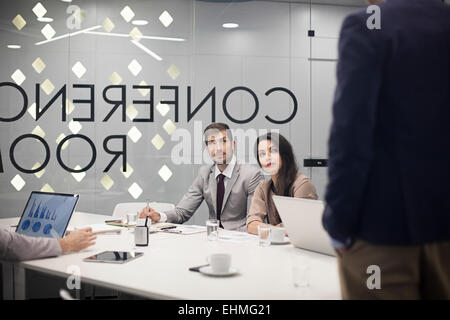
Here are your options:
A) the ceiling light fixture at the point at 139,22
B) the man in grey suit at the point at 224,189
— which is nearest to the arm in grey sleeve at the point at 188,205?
the man in grey suit at the point at 224,189

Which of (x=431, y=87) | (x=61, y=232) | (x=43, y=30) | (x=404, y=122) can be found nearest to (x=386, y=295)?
(x=404, y=122)

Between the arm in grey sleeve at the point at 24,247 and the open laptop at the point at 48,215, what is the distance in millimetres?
177

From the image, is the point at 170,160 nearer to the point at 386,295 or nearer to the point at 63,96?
the point at 63,96

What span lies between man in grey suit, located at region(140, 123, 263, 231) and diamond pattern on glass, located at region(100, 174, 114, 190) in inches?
44.7

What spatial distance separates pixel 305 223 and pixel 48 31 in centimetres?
324

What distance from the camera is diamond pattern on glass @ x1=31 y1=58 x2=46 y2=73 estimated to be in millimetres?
4129

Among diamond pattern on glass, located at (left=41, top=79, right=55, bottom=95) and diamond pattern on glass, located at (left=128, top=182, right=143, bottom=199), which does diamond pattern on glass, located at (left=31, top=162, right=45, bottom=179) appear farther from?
diamond pattern on glass, located at (left=128, top=182, right=143, bottom=199)

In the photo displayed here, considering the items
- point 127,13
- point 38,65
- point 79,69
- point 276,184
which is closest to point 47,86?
point 38,65

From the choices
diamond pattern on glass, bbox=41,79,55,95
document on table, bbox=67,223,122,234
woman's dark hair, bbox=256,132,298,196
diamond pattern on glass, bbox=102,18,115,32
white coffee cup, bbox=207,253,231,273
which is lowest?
document on table, bbox=67,223,122,234

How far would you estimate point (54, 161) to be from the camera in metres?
4.14

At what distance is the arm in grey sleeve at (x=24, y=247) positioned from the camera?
5.98 ft

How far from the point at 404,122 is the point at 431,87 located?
4.7 inches

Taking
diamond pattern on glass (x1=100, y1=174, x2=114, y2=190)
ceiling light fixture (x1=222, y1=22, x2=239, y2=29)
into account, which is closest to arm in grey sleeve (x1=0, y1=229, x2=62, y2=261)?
diamond pattern on glass (x1=100, y1=174, x2=114, y2=190)

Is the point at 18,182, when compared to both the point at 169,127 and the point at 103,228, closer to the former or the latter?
the point at 169,127
